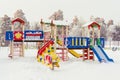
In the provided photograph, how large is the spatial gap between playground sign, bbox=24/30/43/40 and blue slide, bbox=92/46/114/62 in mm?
5065

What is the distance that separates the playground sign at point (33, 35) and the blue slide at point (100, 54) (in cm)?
507

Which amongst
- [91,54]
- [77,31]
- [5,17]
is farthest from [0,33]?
[91,54]

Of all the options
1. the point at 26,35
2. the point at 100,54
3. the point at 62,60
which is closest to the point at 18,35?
the point at 26,35

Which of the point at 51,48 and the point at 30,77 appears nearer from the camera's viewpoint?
the point at 30,77

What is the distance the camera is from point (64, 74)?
14.7m

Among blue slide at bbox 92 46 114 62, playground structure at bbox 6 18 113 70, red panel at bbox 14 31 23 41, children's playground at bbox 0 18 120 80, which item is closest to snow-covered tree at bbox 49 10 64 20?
children's playground at bbox 0 18 120 80

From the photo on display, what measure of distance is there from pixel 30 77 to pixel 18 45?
51.7 ft

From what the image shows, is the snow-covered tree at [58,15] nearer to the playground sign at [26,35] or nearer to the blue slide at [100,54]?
the playground sign at [26,35]

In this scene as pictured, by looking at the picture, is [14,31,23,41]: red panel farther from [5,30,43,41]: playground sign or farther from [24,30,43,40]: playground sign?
[24,30,43,40]: playground sign

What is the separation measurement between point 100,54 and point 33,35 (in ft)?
20.4

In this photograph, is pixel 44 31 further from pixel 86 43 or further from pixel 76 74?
pixel 76 74

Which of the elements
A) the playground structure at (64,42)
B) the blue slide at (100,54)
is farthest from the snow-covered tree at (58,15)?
the blue slide at (100,54)

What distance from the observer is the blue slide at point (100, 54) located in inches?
809

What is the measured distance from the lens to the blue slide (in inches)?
809
